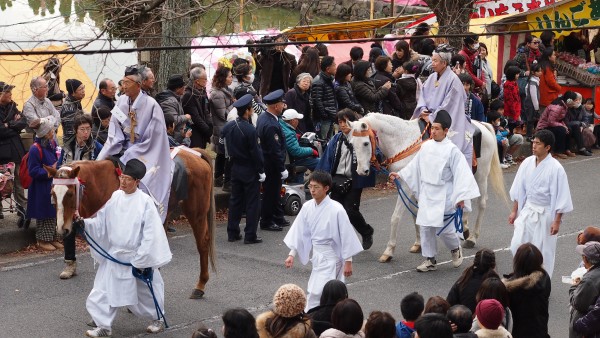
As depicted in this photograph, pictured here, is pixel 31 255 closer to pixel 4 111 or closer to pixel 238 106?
pixel 4 111

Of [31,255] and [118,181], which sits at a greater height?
[118,181]

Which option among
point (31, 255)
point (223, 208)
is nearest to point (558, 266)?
point (223, 208)

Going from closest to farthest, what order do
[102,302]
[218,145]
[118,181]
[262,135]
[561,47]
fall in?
1. [102,302]
2. [118,181]
3. [262,135]
4. [218,145]
5. [561,47]

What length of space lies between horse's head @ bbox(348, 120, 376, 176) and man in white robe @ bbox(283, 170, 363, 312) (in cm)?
250

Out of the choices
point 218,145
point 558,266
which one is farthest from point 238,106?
point 558,266

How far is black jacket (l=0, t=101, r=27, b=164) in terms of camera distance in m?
12.1

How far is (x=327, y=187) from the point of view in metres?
9.21

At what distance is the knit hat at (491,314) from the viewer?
6754 mm

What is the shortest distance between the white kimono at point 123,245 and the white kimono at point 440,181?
11.4ft

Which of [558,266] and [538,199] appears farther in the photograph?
[558,266]

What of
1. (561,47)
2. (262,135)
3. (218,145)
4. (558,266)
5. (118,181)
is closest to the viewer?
(118,181)

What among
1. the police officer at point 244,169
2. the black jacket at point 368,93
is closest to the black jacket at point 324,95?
the black jacket at point 368,93

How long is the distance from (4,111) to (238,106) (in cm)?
282

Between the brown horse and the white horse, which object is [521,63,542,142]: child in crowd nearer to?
the white horse
